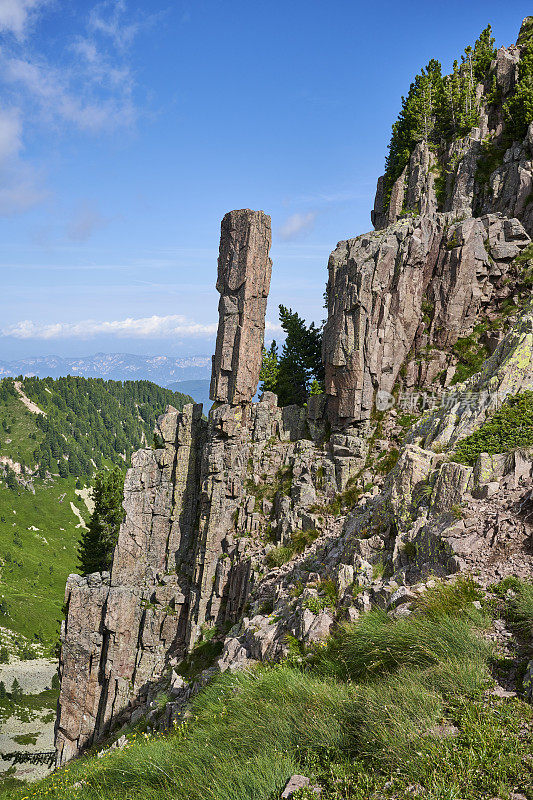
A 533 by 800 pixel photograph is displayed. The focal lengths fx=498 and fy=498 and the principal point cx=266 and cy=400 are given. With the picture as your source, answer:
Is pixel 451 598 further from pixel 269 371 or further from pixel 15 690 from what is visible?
pixel 15 690

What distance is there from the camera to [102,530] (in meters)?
56.2

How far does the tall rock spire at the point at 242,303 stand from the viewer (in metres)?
39.4

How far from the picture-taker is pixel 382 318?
122 feet

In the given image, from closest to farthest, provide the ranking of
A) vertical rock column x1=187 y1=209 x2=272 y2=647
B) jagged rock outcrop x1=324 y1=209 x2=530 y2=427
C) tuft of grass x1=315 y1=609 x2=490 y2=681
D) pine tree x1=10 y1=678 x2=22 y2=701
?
tuft of grass x1=315 y1=609 x2=490 y2=681 < jagged rock outcrop x1=324 y1=209 x2=530 y2=427 < vertical rock column x1=187 y1=209 x2=272 y2=647 < pine tree x1=10 y1=678 x2=22 y2=701

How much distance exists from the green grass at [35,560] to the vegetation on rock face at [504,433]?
99492 mm

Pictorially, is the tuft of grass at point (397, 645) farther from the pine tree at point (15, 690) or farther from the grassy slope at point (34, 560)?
the grassy slope at point (34, 560)

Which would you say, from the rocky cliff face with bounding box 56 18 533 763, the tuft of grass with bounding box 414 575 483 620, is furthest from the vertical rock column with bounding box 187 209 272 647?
the tuft of grass with bounding box 414 575 483 620

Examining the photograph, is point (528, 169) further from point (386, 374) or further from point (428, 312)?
point (386, 374)

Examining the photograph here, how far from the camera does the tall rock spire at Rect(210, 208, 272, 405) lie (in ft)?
129

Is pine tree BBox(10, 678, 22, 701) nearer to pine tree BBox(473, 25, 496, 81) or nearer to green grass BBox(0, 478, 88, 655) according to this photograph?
green grass BBox(0, 478, 88, 655)

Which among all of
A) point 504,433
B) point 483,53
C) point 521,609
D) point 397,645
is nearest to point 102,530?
point 504,433

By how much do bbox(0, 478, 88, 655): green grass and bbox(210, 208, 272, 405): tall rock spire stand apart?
8014 centimetres

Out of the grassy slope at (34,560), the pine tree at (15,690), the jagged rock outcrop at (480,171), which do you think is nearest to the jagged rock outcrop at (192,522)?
the jagged rock outcrop at (480,171)

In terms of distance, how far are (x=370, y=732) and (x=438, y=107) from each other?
226 ft
